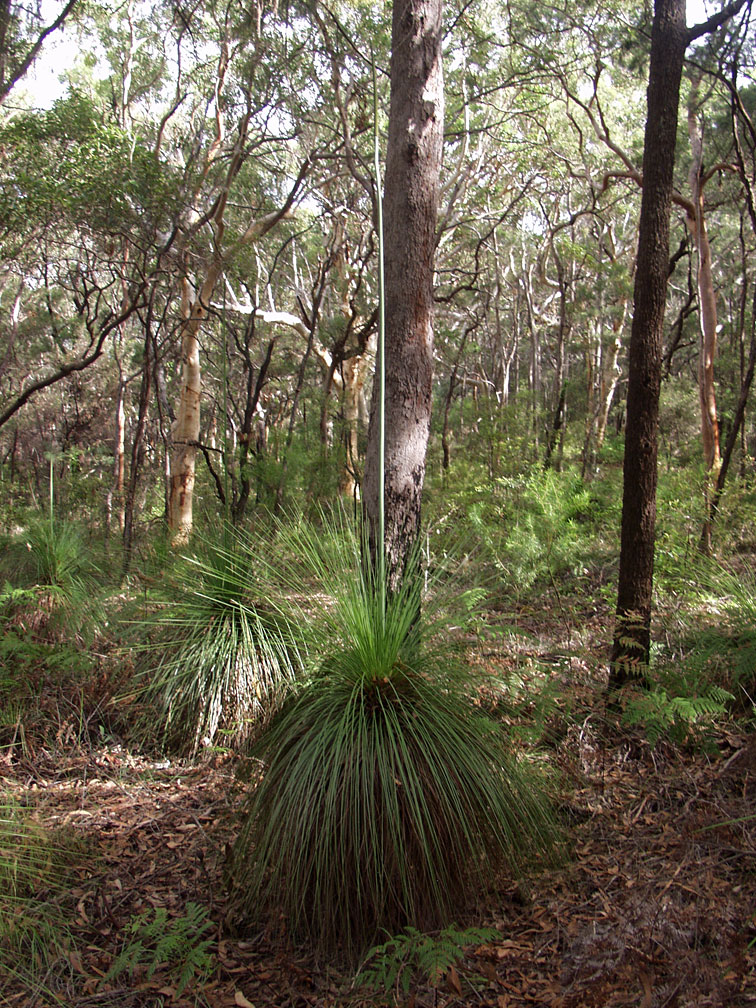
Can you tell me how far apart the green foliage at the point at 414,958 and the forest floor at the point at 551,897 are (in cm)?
5

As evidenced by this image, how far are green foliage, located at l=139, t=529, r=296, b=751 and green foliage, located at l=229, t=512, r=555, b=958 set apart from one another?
147 cm

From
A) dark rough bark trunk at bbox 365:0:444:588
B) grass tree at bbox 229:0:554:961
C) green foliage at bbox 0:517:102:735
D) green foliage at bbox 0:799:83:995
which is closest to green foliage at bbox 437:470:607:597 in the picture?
dark rough bark trunk at bbox 365:0:444:588

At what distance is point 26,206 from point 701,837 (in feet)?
33.7

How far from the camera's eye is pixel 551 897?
9.75 ft

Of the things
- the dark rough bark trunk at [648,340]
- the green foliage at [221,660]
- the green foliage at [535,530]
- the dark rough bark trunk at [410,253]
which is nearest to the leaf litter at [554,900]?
the green foliage at [221,660]

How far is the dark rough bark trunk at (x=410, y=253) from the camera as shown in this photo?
4488mm

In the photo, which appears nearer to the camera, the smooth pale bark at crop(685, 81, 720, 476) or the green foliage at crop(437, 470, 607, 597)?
the green foliage at crop(437, 470, 607, 597)

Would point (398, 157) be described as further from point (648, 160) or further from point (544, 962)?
point (544, 962)

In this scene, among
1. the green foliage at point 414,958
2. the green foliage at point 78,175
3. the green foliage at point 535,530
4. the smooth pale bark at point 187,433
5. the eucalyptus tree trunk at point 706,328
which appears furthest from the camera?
the smooth pale bark at point 187,433

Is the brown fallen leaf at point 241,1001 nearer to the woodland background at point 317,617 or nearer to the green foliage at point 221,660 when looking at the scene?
the woodland background at point 317,617

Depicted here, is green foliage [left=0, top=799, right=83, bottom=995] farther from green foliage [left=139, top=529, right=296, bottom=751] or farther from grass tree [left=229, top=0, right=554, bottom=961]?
green foliage [left=139, top=529, right=296, bottom=751]

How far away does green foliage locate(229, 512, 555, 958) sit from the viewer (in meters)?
2.70

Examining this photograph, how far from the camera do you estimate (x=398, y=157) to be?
461cm

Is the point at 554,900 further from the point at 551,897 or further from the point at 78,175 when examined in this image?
the point at 78,175
